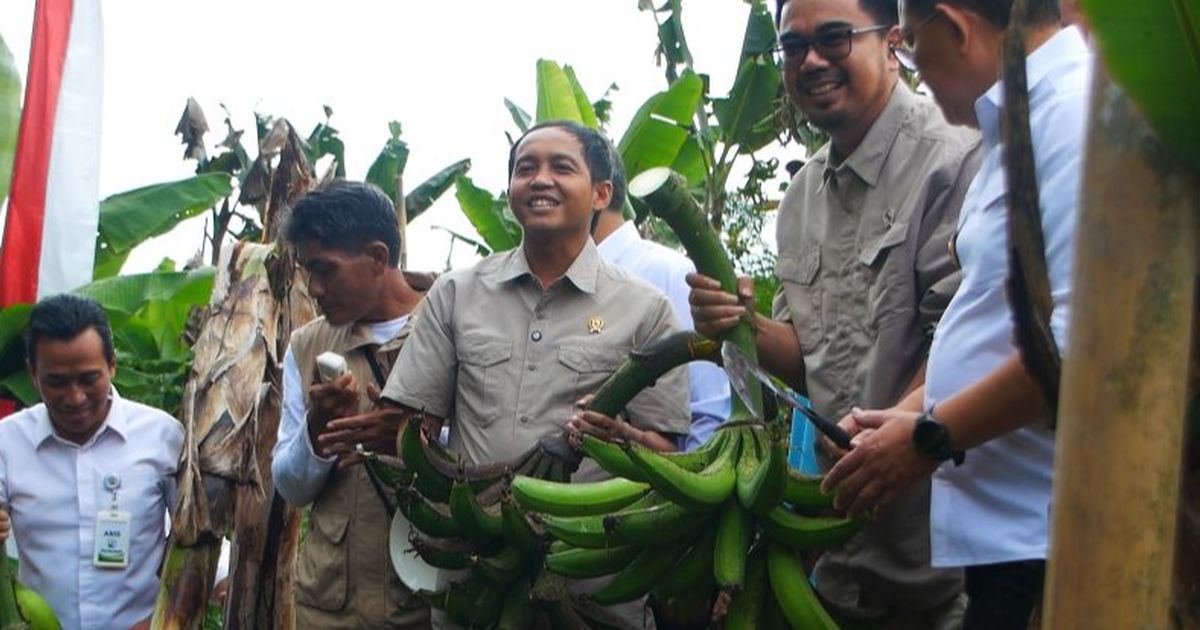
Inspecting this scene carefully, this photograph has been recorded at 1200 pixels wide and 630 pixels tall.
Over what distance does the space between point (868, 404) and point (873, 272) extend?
0.82 ft

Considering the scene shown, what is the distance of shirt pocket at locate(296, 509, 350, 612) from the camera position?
3.59 metres

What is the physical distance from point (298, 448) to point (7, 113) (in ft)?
9.36

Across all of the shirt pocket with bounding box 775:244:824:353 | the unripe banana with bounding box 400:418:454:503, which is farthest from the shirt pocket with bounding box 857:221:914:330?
the unripe banana with bounding box 400:418:454:503

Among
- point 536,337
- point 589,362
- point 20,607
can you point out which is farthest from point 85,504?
point 589,362

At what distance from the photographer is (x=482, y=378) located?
3.28m

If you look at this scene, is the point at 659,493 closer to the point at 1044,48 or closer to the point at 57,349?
the point at 1044,48

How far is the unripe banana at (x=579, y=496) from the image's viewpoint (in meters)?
2.67

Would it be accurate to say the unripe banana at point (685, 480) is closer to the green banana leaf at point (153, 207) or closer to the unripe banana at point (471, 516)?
the unripe banana at point (471, 516)

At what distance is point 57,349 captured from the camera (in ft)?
14.3

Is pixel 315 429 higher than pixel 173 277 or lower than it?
lower

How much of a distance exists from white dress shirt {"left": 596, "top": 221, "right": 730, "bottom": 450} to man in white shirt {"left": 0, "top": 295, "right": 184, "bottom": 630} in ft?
4.70

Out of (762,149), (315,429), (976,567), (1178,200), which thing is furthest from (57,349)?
(762,149)

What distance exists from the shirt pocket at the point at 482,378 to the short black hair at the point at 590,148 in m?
0.48

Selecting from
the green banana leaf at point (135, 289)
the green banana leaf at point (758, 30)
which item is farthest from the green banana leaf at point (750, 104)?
the green banana leaf at point (135, 289)
